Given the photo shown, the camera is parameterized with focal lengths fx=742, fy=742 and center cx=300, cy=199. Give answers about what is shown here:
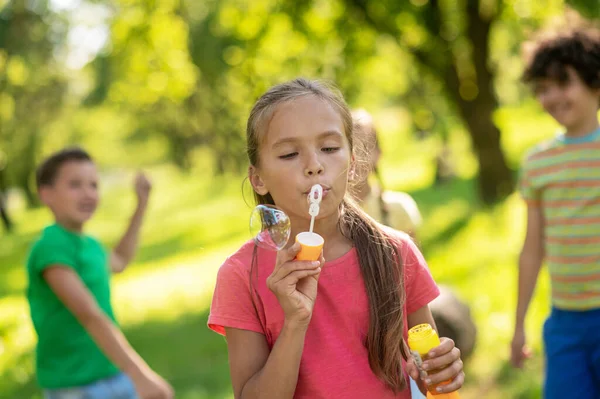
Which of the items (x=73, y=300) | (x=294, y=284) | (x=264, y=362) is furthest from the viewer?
(x=73, y=300)

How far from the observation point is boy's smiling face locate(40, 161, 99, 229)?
397cm

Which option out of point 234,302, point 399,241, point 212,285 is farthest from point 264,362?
point 212,285

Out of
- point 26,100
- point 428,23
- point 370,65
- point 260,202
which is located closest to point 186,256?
point 370,65

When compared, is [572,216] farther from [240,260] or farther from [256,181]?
[240,260]

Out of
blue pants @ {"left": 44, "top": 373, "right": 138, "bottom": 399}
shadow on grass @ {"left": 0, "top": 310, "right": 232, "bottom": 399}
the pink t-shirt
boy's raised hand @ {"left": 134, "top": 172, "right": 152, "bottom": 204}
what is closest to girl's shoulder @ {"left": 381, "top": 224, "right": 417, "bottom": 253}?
the pink t-shirt

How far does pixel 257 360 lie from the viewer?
2.04 meters

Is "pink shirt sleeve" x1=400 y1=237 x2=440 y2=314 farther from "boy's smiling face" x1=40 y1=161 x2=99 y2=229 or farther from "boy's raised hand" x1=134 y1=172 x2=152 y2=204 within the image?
"boy's raised hand" x1=134 y1=172 x2=152 y2=204

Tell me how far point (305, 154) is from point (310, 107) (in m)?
0.15

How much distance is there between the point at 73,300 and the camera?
359 centimetres

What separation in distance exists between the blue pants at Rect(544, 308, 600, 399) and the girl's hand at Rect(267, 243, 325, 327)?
1.64 m

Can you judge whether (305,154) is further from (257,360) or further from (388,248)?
(257,360)

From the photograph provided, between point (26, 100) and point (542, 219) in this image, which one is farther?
point (26, 100)

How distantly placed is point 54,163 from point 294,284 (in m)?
2.61

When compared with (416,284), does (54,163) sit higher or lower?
higher
